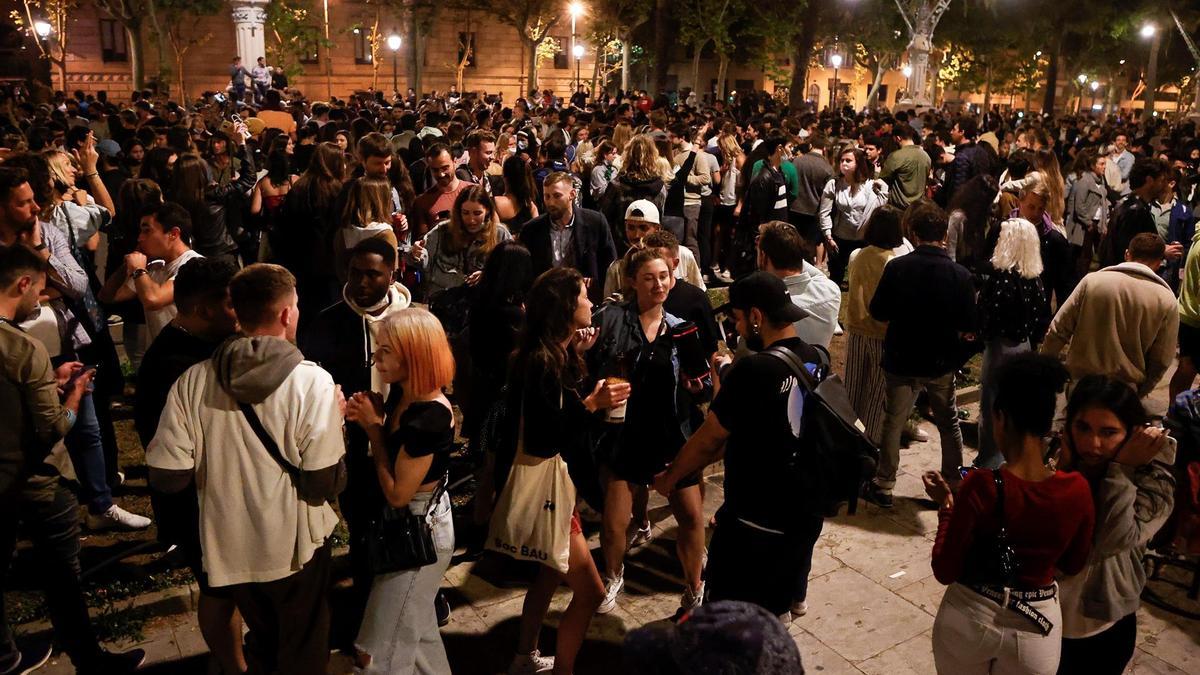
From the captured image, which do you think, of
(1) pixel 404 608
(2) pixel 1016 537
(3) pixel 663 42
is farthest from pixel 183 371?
(3) pixel 663 42

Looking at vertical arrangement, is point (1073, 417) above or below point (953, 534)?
above

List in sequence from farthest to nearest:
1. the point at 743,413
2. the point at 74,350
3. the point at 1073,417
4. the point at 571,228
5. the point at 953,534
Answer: the point at 571,228 < the point at 74,350 < the point at 743,413 < the point at 1073,417 < the point at 953,534

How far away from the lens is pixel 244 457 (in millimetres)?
3588

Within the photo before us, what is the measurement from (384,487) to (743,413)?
1459 mm

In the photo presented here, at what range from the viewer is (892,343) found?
631 cm

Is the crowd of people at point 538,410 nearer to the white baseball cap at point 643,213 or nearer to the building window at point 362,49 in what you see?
the white baseball cap at point 643,213

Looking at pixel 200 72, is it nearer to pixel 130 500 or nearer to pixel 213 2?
pixel 213 2

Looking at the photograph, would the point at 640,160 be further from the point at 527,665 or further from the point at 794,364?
the point at 527,665

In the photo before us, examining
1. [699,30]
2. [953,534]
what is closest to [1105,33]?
[699,30]

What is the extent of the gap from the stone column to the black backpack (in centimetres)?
4041

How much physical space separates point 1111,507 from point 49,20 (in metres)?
48.8

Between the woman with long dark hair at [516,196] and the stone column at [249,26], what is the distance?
35.5 m

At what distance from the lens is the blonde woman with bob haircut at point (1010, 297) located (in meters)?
6.52

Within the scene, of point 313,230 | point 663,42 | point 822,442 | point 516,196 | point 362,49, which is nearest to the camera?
point 822,442
